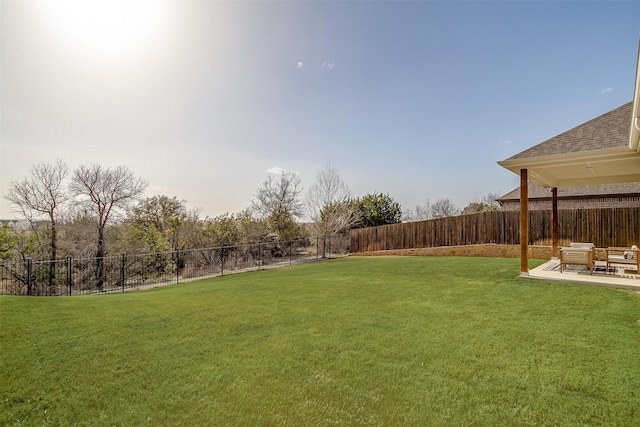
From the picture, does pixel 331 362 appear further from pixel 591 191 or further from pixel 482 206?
pixel 482 206

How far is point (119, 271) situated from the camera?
1358 cm

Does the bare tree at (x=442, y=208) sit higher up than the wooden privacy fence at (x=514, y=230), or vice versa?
the bare tree at (x=442, y=208)

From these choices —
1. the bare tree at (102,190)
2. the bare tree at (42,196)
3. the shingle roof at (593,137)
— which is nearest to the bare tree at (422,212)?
the shingle roof at (593,137)

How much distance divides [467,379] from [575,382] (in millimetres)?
984

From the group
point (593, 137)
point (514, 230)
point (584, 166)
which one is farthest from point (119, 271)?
point (514, 230)

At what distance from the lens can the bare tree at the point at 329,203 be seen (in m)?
20.5

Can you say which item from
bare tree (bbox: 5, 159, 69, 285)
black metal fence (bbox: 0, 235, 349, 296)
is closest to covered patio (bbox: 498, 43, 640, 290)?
black metal fence (bbox: 0, 235, 349, 296)

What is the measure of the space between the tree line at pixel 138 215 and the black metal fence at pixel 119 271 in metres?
0.70

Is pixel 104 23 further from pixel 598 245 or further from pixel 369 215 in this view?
pixel 369 215

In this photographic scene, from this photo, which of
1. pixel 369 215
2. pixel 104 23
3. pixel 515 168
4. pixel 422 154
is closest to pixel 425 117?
pixel 422 154

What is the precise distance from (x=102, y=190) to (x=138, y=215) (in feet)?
10.3

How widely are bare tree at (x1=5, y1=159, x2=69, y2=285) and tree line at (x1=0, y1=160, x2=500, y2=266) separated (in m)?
0.03

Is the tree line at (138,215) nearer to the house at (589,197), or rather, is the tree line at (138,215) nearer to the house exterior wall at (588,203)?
the house exterior wall at (588,203)

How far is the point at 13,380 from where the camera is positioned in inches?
119
